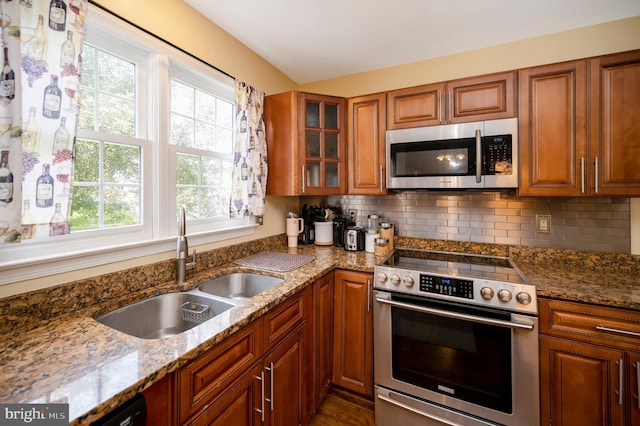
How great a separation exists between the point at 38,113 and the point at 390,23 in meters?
1.92

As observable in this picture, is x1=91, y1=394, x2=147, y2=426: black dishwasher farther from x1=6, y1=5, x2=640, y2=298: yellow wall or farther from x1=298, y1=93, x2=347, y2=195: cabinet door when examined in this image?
x1=298, y1=93, x2=347, y2=195: cabinet door

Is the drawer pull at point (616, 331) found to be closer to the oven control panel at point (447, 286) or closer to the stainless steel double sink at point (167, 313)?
the oven control panel at point (447, 286)

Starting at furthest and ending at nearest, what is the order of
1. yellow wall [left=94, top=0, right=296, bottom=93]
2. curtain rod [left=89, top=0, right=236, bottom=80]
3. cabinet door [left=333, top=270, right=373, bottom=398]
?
cabinet door [left=333, top=270, right=373, bottom=398], yellow wall [left=94, top=0, right=296, bottom=93], curtain rod [left=89, top=0, right=236, bottom=80]

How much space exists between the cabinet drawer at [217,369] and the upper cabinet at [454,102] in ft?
5.75

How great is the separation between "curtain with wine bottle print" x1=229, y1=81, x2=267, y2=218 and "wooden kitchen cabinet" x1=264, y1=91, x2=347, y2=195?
120 mm

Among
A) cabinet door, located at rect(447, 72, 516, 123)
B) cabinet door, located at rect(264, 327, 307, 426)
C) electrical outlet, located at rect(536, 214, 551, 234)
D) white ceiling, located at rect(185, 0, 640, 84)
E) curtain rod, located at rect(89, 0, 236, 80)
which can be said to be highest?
white ceiling, located at rect(185, 0, 640, 84)

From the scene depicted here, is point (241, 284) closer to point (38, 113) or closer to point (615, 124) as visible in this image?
point (38, 113)

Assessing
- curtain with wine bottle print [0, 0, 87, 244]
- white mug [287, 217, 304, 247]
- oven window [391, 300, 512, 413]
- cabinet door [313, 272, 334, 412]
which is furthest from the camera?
white mug [287, 217, 304, 247]

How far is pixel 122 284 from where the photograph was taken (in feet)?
4.14

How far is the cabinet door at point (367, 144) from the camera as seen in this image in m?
2.14

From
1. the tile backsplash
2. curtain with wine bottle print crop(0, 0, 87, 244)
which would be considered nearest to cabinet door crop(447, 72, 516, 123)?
the tile backsplash

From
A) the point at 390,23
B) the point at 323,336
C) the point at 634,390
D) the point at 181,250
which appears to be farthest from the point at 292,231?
the point at 634,390

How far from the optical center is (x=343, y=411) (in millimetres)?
1816

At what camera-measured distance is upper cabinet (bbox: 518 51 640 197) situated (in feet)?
4.91
